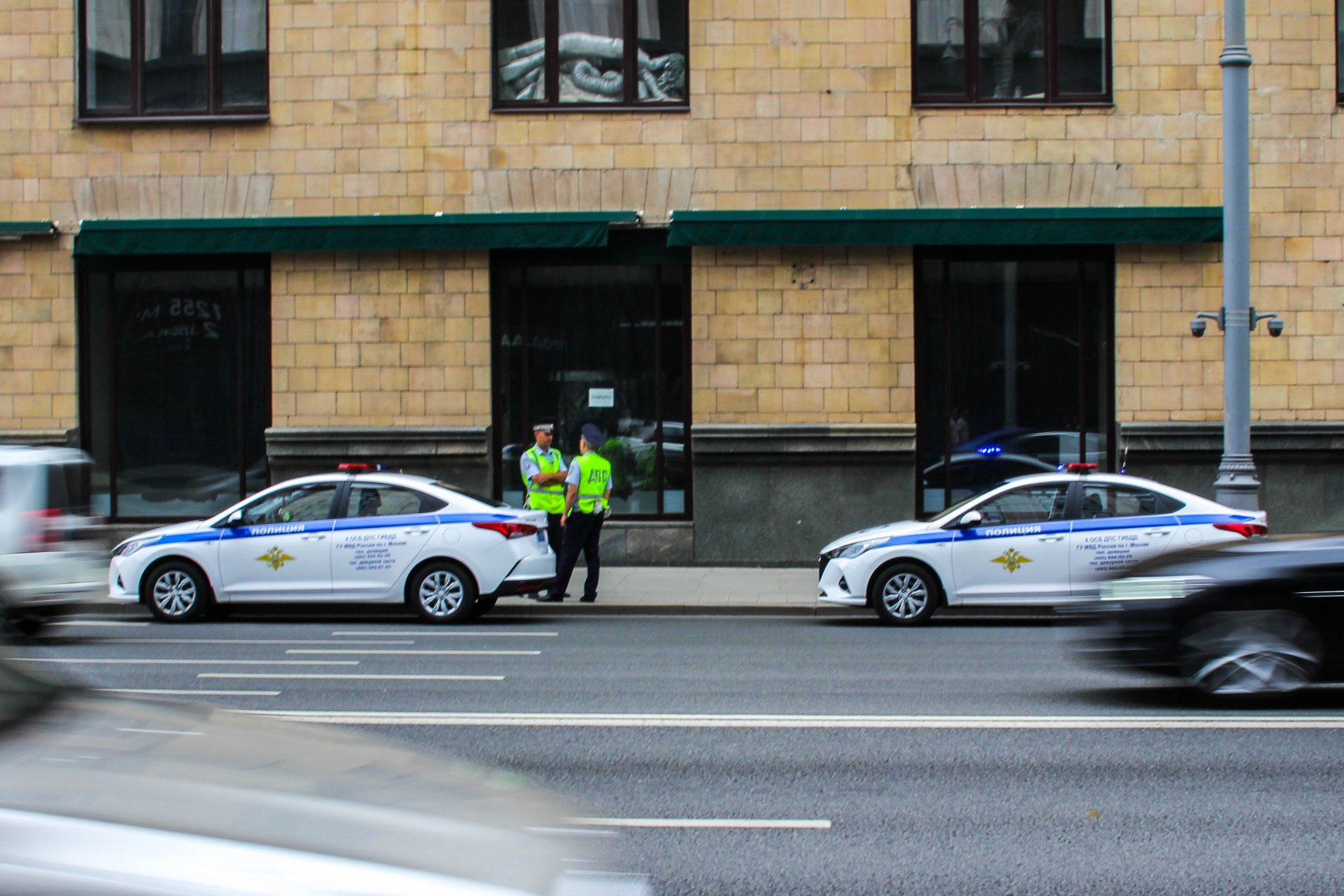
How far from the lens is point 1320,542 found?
8875mm

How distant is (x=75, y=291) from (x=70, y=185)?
1397 mm

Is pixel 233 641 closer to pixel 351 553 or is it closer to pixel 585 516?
pixel 351 553

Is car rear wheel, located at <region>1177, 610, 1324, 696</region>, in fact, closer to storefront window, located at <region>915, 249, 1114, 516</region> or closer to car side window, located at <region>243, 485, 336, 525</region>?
car side window, located at <region>243, 485, 336, 525</region>

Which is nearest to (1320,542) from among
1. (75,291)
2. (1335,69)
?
(1335,69)

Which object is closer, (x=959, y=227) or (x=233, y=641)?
A: (x=233, y=641)

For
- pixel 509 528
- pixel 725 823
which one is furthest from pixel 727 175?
pixel 725 823

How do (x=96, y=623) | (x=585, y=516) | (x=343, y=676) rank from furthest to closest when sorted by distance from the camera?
(x=585, y=516) < (x=96, y=623) < (x=343, y=676)

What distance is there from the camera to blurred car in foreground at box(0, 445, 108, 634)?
12.6 metres

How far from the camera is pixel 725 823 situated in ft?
20.4

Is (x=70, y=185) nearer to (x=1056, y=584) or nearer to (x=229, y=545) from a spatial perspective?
(x=229, y=545)

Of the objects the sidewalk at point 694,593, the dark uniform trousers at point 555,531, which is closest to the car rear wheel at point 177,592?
the sidewalk at point 694,593

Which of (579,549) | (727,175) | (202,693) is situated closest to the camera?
(202,693)

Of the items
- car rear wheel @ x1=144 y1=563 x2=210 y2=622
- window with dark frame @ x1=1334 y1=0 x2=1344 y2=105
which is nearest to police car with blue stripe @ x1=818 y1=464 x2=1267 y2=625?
car rear wheel @ x1=144 y1=563 x2=210 y2=622

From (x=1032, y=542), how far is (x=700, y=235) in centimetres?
677
